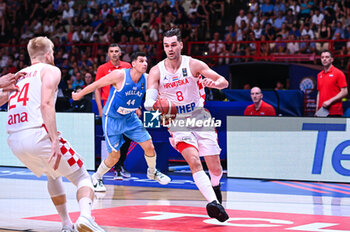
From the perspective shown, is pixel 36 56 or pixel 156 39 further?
pixel 156 39

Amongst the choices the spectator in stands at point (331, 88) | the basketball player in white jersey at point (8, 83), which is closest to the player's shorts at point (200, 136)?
the basketball player in white jersey at point (8, 83)

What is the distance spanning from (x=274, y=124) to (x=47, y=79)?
A: 6.33m

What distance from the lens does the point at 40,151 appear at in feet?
17.4

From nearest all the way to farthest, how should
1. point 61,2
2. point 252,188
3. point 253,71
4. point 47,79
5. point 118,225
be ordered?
point 47,79, point 118,225, point 252,188, point 253,71, point 61,2

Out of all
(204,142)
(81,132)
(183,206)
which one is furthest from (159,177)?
(81,132)

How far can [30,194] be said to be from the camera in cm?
923

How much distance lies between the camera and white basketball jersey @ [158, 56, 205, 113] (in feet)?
23.9

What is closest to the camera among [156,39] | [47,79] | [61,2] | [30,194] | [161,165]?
[47,79]

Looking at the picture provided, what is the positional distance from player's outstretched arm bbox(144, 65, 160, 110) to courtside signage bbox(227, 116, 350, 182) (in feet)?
13.1

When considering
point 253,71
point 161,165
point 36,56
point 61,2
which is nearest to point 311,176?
point 161,165

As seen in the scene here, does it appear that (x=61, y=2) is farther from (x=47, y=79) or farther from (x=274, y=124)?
(x=47, y=79)

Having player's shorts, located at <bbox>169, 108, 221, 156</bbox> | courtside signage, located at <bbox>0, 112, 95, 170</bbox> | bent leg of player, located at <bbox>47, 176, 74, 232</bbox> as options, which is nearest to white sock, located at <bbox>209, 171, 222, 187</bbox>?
player's shorts, located at <bbox>169, 108, 221, 156</bbox>

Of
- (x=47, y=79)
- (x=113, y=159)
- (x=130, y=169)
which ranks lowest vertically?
(x=130, y=169)

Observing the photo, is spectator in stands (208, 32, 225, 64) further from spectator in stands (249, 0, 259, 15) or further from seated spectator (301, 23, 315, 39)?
seated spectator (301, 23, 315, 39)
